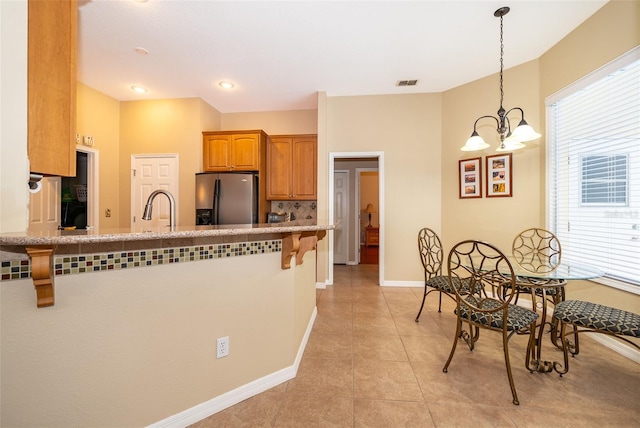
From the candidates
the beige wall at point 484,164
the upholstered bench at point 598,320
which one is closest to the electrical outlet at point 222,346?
the upholstered bench at point 598,320

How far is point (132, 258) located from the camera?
4.07 feet

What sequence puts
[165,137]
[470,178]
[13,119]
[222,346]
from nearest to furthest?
[13,119]
[222,346]
[470,178]
[165,137]

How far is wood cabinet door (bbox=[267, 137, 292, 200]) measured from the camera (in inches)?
174

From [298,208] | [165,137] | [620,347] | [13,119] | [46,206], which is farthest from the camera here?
[298,208]

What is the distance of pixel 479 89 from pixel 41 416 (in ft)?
15.7

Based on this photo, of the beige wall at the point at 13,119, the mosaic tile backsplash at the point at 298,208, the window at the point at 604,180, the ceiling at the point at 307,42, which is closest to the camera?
the beige wall at the point at 13,119

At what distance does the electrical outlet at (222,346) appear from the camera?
4.99ft

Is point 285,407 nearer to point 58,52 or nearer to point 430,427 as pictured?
point 430,427

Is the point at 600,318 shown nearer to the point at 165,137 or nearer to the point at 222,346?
the point at 222,346

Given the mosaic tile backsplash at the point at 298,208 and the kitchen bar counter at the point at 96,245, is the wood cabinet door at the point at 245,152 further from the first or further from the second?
the kitchen bar counter at the point at 96,245

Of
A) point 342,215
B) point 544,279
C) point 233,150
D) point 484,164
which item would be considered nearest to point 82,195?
point 233,150

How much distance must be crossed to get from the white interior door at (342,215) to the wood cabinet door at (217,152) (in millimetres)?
2437

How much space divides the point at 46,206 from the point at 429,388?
4.61 m

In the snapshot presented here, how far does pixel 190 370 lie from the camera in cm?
142
